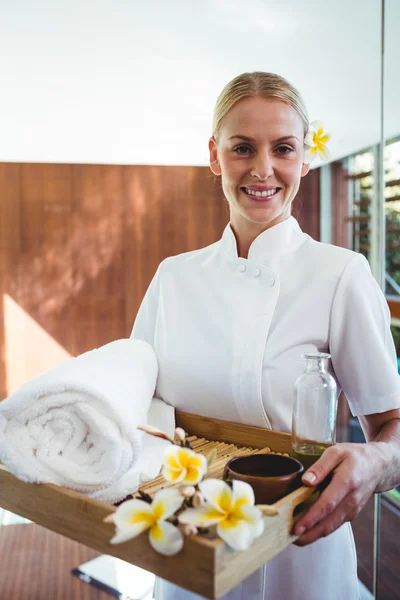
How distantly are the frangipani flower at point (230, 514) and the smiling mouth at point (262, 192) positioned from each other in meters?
0.57

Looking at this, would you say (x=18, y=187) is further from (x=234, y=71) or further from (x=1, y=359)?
(x=234, y=71)

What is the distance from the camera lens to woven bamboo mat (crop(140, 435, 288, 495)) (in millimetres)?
744

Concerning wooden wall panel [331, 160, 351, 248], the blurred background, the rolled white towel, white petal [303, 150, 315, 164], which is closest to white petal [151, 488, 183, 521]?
the rolled white towel

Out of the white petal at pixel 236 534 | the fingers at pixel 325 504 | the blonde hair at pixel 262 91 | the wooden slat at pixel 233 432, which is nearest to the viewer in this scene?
the white petal at pixel 236 534

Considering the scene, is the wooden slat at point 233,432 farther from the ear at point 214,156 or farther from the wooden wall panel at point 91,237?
the wooden wall panel at point 91,237

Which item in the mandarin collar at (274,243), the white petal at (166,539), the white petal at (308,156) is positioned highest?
the white petal at (308,156)

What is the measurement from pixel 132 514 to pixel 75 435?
6.8 inches

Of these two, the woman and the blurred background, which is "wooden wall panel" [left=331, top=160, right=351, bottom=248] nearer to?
the blurred background

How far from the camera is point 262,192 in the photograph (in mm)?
987

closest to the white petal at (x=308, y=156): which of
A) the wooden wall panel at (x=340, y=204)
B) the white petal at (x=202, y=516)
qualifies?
the white petal at (x=202, y=516)

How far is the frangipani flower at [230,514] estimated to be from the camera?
1.69ft

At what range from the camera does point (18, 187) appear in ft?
9.00

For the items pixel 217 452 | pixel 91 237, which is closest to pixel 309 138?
pixel 217 452

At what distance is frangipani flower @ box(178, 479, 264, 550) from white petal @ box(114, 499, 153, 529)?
0.11ft
